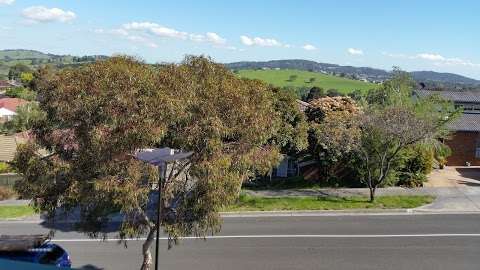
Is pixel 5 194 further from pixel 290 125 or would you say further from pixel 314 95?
pixel 314 95

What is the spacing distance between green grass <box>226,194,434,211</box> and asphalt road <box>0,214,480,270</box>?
1.11 meters

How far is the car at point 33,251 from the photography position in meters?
13.4

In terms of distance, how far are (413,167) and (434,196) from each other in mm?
2909

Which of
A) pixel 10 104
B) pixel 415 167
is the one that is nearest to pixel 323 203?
pixel 415 167

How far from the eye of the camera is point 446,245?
1777 centimetres

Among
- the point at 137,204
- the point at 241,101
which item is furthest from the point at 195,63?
the point at 137,204

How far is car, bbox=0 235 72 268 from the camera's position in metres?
13.4

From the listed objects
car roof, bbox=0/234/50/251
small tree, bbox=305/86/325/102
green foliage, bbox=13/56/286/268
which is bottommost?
car roof, bbox=0/234/50/251

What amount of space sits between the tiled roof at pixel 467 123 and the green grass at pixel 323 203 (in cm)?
1237

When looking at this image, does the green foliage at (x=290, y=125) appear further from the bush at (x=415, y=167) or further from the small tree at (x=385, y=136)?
the bush at (x=415, y=167)

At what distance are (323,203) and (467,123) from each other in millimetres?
17236

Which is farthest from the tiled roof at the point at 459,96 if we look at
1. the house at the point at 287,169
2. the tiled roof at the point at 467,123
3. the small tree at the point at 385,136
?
the small tree at the point at 385,136

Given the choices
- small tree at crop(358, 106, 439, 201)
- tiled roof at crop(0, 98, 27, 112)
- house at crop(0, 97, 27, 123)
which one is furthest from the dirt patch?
tiled roof at crop(0, 98, 27, 112)

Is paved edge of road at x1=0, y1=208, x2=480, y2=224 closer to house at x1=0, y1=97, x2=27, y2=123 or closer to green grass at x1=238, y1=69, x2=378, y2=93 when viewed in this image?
house at x1=0, y1=97, x2=27, y2=123
